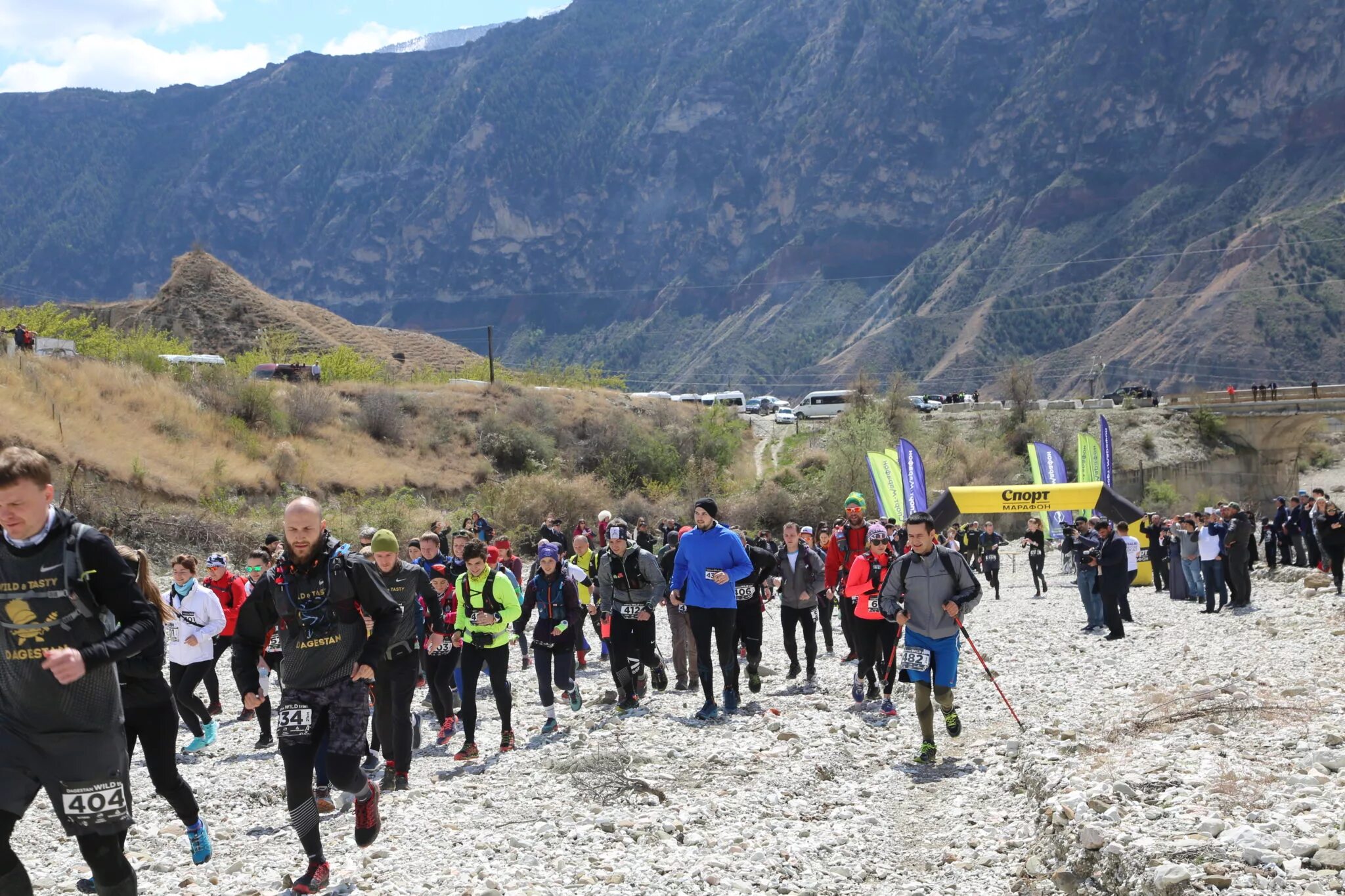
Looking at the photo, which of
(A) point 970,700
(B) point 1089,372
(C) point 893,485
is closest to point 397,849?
(A) point 970,700

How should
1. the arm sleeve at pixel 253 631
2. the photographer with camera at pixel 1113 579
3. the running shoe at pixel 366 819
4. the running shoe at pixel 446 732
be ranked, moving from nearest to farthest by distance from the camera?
the arm sleeve at pixel 253 631 → the running shoe at pixel 366 819 → the running shoe at pixel 446 732 → the photographer with camera at pixel 1113 579

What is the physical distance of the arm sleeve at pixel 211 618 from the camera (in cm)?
956

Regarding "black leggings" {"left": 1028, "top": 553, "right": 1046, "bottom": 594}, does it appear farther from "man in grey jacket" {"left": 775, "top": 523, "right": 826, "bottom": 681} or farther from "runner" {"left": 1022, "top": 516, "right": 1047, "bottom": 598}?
"man in grey jacket" {"left": 775, "top": 523, "right": 826, "bottom": 681}

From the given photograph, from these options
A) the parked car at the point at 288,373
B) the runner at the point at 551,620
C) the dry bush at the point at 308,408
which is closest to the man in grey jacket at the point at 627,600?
the runner at the point at 551,620

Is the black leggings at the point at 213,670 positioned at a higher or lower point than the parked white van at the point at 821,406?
lower

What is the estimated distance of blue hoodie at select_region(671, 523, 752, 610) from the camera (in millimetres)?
10344

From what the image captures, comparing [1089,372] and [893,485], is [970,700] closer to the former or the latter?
[893,485]

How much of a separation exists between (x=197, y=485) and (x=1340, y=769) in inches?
1143

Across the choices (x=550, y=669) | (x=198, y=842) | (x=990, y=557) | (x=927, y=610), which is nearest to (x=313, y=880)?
(x=198, y=842)

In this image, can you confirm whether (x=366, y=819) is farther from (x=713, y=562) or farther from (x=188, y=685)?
(x=713, y=562)

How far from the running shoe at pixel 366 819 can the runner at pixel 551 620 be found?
4.31 m

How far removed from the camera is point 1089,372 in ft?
424

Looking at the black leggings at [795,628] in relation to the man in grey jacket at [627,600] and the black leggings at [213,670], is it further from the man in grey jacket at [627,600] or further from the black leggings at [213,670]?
the black leggings at [213,670]

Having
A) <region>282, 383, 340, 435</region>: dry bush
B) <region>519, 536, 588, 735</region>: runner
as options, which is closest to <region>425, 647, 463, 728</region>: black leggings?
<region>519, 536, 588, 735</region>: runner
